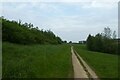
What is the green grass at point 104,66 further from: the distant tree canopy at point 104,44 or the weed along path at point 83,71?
the distant tree canopy at point 104,44

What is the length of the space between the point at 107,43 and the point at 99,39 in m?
5.57

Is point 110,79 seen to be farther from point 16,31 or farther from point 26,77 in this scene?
point 16,31

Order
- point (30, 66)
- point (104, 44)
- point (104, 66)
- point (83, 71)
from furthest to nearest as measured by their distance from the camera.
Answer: point (104, 44) < point (104, 66) < point (83, 71) < point (30, 66)

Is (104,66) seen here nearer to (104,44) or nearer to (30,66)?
(30,66)

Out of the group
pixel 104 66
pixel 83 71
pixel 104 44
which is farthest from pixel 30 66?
pixel 104 44

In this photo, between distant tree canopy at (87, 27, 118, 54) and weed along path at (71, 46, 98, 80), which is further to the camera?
distant tree canopy at (87, 27, 118, 54)

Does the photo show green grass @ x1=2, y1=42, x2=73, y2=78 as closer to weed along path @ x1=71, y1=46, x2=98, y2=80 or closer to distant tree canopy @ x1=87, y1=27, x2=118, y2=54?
weed along path @ x1=71, y1=46, x2=98, y2=80

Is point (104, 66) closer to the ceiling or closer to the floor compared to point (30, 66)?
closer to the floor

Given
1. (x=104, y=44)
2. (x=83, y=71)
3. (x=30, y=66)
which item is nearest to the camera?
(x=30, y=66)

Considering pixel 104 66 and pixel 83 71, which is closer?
pixel 83 71

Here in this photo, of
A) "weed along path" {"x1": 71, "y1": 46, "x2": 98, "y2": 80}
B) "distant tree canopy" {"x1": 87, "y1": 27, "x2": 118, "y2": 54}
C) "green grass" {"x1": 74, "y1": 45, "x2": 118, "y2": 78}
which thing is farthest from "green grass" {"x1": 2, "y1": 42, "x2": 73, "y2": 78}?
"distant tree canopy" {"x1": 87, "y1": 27, "x2": 118, "y2": 54}

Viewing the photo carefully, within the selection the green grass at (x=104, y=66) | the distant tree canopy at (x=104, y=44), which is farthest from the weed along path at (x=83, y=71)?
the distant tree canopy at (x=104, y=44)

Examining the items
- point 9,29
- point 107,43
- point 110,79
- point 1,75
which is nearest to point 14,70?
point 1,75

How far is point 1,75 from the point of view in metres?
15.2
